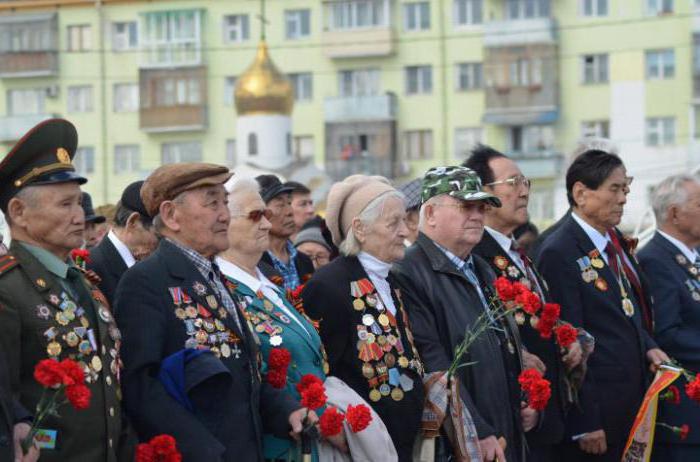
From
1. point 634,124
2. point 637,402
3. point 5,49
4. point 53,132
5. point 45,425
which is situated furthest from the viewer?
point 5,49

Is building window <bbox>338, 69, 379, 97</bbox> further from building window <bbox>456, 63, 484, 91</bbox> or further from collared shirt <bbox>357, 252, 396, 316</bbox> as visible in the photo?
collared shirt <bbox>357, 252, 396, 316</bbox>

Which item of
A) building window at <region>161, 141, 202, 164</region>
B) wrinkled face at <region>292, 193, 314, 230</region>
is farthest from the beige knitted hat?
building window at <region>161, 141, 202, 164</region>

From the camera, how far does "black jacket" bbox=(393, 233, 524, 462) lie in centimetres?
682

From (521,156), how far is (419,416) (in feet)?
144

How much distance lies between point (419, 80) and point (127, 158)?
40.1 feet

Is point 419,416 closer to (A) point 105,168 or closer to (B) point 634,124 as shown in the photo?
(B) point 634,124

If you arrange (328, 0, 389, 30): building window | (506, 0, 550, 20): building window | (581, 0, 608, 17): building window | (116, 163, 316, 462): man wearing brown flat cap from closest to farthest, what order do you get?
(116, 163, 316, 462): man wearing brown flat cap, (581, 0, 608, 17): building window, (506, 0, 550, 20): building window, (328, 0, 389, 30): building window

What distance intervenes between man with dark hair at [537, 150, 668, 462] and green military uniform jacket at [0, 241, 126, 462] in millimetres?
3285

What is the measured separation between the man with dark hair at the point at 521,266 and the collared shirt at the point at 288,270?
4.92ft

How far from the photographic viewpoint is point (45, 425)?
5.18 meters

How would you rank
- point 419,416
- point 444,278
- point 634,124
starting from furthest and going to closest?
1. point 634,124
2. point 444,278
3. point 419,416

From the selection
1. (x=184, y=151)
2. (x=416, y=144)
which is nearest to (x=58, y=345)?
(x=416, y=144)

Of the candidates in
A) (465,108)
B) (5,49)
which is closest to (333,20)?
(465,108)

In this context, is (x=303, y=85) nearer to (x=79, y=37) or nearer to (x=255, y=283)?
(x=79, y=37)
